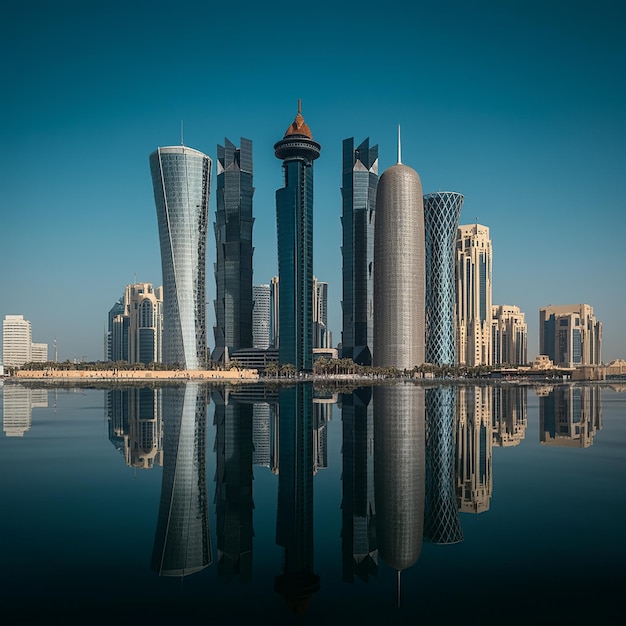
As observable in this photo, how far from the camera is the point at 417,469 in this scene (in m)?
42.9

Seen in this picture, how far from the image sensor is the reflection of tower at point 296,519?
73.8ft

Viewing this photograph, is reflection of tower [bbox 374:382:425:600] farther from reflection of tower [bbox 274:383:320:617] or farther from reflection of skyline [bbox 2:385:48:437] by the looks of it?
reflection of skyline [bbox 2:385:48:437]

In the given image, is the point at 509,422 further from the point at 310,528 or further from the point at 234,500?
the point at 310,528

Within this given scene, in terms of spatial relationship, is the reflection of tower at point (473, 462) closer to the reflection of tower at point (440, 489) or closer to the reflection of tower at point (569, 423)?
the reflection of tower at point (440, 489)

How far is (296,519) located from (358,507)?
3.96 meters

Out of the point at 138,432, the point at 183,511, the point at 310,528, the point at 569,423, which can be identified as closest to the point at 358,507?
the point at 310,528

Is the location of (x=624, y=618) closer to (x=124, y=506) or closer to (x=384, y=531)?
(x=384, y=531)

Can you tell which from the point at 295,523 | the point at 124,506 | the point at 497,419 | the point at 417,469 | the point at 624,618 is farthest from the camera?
the point at 497,419

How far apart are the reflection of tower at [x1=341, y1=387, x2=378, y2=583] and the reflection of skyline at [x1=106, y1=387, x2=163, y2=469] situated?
585 inches

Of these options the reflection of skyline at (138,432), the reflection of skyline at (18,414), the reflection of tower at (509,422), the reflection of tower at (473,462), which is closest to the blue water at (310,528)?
the reflection of tower at (473,462)

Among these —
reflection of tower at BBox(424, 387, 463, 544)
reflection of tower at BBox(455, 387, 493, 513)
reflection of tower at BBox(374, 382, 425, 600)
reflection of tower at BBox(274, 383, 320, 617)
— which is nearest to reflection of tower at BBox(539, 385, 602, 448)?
reflection of tower at BBox(455, 387, 493, 513)

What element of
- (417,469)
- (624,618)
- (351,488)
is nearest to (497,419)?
(417,469)

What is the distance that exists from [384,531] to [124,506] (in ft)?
45.9

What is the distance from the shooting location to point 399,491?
37.2 meters
